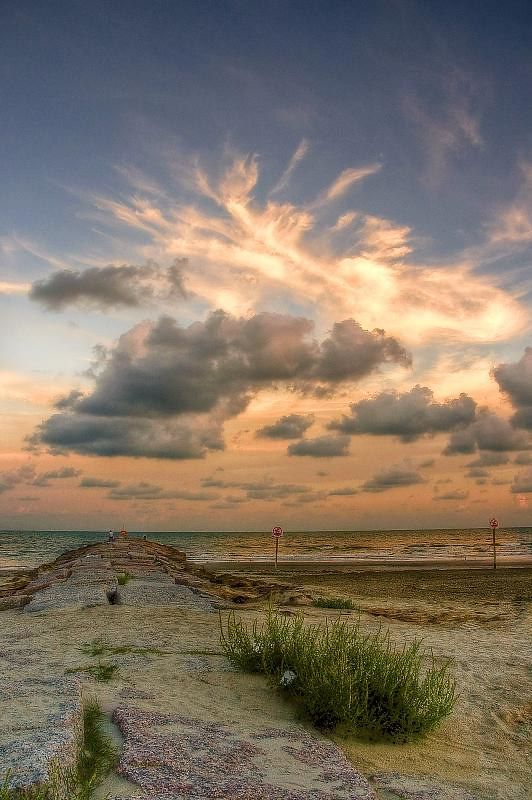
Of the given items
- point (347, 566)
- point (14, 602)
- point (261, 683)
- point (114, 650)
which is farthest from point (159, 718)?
point (347, 566)

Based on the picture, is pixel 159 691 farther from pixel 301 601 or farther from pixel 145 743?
pixel 301 601

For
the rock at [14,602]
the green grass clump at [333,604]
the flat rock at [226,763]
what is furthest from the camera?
the green grass clump at [333,604]

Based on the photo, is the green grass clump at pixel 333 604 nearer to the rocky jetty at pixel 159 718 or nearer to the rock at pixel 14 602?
the rocky jetty at pixel 159 718

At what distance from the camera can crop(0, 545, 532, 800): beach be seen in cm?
471

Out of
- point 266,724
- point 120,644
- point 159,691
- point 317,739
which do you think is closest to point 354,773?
point 317,739

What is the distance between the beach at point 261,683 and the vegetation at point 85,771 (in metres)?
0.12

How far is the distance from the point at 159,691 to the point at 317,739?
5.36 feet

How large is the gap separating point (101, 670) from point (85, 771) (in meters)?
2.57

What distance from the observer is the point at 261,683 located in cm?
633

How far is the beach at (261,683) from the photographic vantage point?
4.71m

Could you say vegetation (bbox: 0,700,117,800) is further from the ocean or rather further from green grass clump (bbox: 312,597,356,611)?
the ocean

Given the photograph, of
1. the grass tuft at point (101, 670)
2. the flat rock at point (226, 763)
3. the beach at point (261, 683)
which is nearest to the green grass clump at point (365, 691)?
the beach at point (261, 683)

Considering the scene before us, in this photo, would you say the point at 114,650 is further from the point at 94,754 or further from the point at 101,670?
the point at 94,754

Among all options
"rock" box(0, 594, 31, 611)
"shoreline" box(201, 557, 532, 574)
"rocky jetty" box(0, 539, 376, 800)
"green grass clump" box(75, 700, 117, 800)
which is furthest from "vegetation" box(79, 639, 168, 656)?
"shoreline" box(201, 557, 532, 574)
